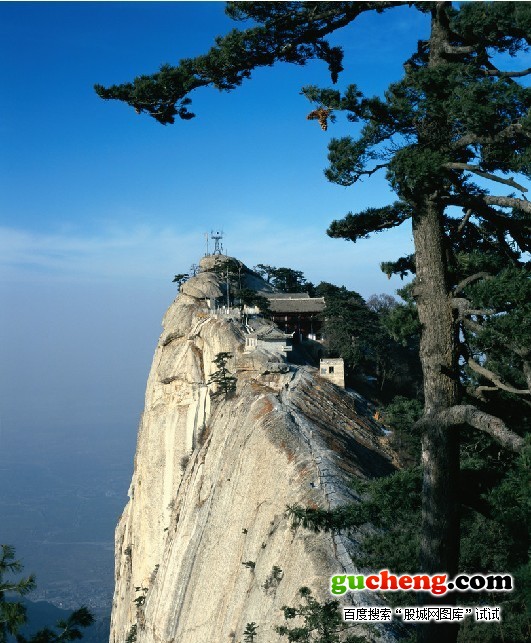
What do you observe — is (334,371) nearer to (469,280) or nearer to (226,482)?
(226,482)

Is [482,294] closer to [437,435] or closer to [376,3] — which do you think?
[437,435]

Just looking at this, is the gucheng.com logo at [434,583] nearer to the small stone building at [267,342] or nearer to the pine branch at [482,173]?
Result: the pine branch at [482,173]

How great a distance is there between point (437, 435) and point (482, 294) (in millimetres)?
2050

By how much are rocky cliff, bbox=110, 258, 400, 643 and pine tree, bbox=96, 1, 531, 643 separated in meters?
9.14

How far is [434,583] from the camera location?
991cm

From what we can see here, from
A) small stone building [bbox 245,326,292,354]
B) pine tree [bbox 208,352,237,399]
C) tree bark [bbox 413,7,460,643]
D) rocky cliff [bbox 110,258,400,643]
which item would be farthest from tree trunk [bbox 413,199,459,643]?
small stone building [bbox 245,326,292,354]

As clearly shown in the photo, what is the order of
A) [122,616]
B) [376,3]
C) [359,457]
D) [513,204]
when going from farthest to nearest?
[122,616] < [359,457] < [376,3] < [513,204]

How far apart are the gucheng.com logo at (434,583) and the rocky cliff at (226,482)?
5.31m

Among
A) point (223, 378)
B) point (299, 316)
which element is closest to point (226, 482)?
point (223, 378)

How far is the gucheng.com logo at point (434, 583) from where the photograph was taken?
9883 millimetres

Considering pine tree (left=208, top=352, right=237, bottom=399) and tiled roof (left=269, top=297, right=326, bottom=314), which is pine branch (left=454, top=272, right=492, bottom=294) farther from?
tiled roof (left=269, top=297, right=326, bottom=314)

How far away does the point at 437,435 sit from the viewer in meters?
9.78

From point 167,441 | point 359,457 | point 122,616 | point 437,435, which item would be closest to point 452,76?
point 437,435

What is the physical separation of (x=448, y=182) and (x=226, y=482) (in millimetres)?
24974
